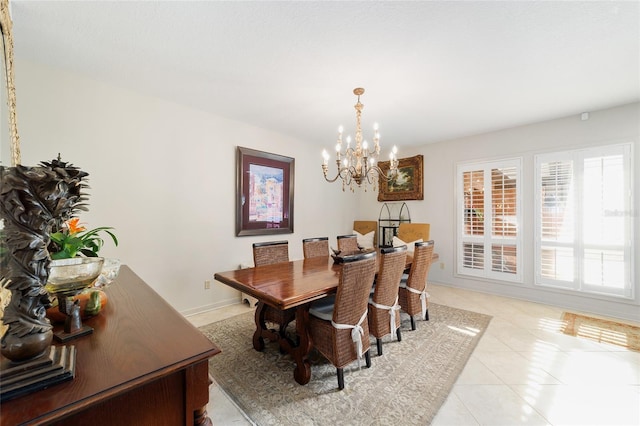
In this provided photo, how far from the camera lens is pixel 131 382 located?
0.64 m

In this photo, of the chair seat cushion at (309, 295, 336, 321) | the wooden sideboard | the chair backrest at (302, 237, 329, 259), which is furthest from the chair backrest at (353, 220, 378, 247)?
the wooden sideboard

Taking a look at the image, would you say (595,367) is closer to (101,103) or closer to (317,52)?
(317,52)

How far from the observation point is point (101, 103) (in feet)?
8.36

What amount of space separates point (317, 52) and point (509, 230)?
384 cm

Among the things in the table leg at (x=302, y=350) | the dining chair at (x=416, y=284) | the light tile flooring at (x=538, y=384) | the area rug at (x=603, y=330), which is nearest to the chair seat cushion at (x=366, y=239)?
the dining chair at (x=416, y=284)

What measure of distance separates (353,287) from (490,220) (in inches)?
135

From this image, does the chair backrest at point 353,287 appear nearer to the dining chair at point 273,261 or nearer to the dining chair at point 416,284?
the dining chair at point 273,261

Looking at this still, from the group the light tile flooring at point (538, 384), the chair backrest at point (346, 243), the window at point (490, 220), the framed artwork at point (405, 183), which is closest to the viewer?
the light tile flooring at point (538, 384)

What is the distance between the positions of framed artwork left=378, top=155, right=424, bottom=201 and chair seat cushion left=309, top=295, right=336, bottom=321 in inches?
134

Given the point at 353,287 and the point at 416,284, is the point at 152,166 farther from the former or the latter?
the point at 416,284

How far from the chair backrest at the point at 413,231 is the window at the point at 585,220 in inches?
59.8

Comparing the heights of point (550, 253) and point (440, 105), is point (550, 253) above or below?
below

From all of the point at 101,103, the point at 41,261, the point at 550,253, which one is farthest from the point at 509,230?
the point at 101,103

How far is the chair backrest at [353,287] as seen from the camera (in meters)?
1.75
